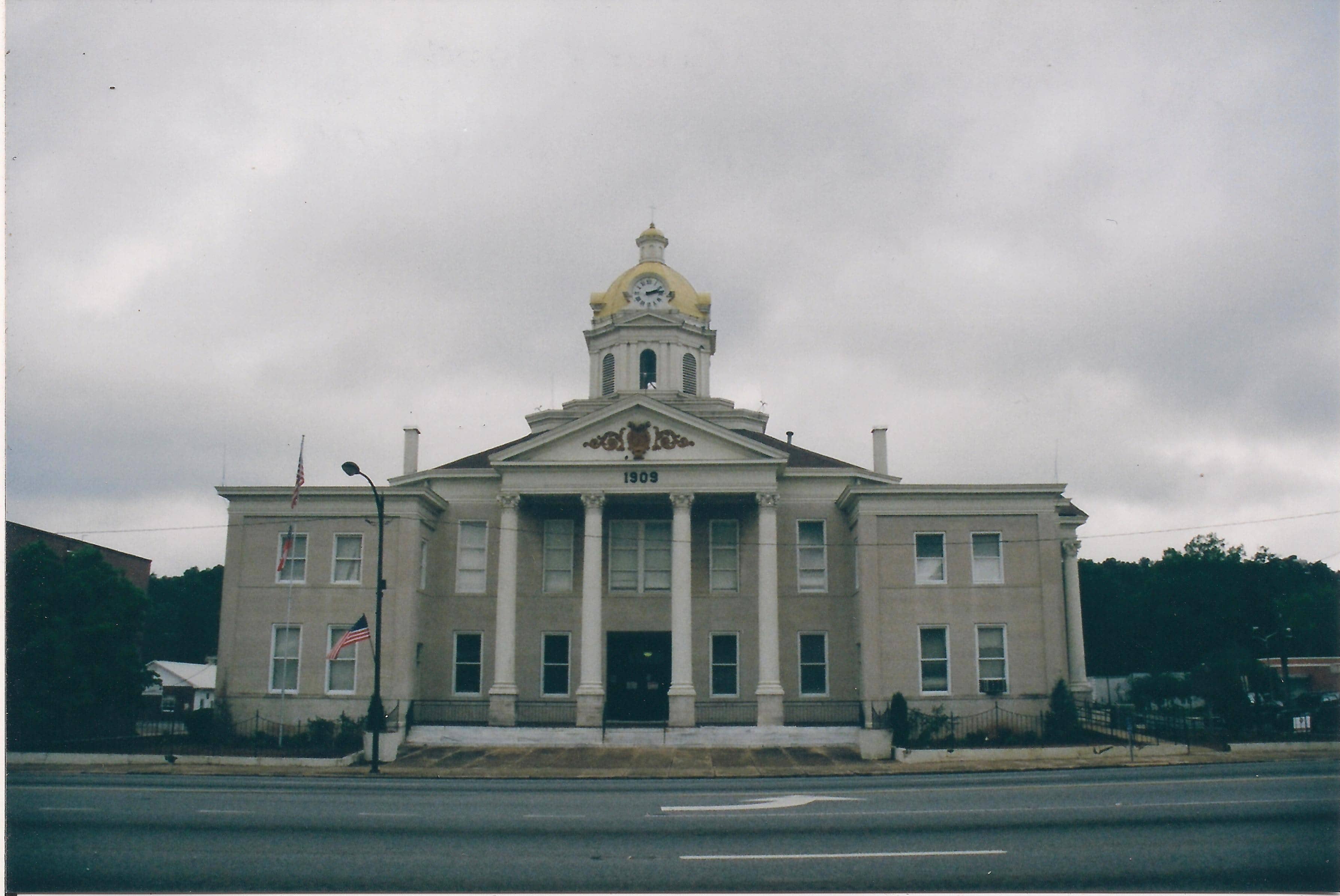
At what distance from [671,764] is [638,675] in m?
9.60

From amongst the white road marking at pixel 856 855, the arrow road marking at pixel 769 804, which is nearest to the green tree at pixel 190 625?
the arrow road marking at pixel 769 804

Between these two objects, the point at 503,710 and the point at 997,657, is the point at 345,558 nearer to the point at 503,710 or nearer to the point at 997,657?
the point at 503,710

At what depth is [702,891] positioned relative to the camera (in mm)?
10422

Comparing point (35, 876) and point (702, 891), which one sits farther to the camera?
point (35, 876)

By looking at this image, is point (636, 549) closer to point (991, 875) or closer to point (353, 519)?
point (353, 519)

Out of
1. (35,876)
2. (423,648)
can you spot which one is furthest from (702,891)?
(423,648)

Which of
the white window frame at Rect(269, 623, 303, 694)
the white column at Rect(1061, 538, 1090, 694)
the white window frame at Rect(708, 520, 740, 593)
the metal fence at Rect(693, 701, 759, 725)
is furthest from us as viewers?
the white column at Rect(1061, 538, 1090, 694)

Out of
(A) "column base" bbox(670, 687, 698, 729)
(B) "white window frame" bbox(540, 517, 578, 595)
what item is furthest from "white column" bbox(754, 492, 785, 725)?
(B) "white window frame" bbox(540, 517, 578, 595)

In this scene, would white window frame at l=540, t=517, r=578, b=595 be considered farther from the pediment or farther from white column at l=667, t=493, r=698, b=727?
white column at l=667, t=493, r=698, b=727

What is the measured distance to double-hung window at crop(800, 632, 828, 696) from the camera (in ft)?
125

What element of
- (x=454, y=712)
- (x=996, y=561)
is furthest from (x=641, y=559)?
(x=996, y=561)

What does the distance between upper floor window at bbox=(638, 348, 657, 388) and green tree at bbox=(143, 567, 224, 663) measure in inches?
2646

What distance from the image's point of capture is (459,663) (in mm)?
38781

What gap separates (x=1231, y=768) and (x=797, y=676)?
1653cm
